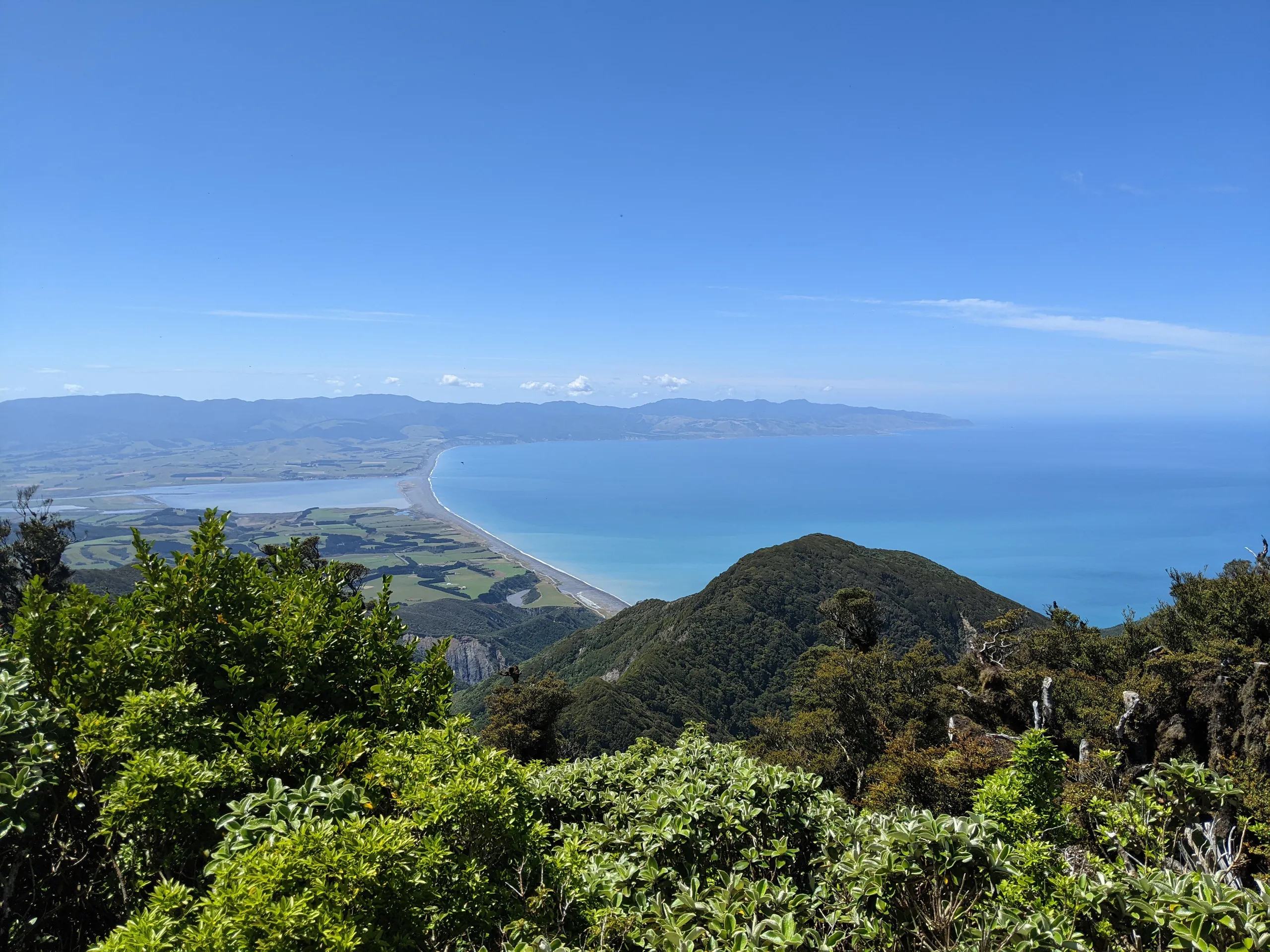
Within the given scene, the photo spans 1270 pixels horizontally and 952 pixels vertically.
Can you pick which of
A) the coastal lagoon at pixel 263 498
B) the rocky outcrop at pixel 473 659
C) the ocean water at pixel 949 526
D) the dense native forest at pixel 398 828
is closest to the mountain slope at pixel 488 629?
the rocky outcrop at pixel 473 659

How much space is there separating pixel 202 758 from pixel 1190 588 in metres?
24.1

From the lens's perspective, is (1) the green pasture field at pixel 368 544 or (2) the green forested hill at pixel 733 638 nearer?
(2) the green forested hill at pixel 733 638

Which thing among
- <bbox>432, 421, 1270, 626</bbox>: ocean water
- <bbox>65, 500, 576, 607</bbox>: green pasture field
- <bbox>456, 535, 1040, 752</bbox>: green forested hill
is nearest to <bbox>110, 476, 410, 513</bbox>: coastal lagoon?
<bbox>65, 500, 576, 607</bbox>: green pasture field

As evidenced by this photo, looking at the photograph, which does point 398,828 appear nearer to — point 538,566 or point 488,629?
point 488,629

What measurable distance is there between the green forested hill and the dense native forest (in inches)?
1063

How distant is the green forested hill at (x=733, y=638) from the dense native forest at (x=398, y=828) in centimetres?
2699

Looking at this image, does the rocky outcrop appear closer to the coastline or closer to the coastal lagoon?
the coastline

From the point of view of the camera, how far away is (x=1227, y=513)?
129 meters

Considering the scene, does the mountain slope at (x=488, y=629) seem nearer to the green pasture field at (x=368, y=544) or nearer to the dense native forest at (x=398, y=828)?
the green pasture field at (x=368, y=544)

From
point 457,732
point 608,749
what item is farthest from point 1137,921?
point 608,749

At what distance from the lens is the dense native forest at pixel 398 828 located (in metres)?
3.13

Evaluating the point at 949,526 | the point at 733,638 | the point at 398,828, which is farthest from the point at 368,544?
the point at 398,828

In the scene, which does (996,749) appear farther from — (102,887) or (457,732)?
(102,887)

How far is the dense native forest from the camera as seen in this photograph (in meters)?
3.13
